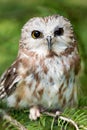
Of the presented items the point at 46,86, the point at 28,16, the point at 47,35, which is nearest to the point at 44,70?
the point at 46,86

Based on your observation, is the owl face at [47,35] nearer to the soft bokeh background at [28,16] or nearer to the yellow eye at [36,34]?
the yellow eye at [36,34]

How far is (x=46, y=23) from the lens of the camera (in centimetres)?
439

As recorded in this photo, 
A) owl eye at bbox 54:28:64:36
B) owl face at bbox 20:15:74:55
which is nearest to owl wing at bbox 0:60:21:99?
owl face at bbox 20:15:74:55

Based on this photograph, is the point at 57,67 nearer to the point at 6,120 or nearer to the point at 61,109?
the point at 61,109

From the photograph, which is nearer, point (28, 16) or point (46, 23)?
point (46, 23)

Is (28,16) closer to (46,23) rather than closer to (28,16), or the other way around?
(28,16)

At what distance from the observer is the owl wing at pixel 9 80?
14.4 ft

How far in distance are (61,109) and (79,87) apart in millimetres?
223

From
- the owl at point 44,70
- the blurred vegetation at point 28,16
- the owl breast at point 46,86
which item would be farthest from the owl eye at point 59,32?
the blurred vegetation at point 28,16

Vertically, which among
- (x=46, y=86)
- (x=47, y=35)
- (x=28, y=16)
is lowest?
(x=46, y=86)

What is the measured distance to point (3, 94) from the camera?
14.5ft

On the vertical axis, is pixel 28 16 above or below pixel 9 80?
above

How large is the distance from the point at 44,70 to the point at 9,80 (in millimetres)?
227

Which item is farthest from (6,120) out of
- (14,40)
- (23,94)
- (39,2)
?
(39,2)
